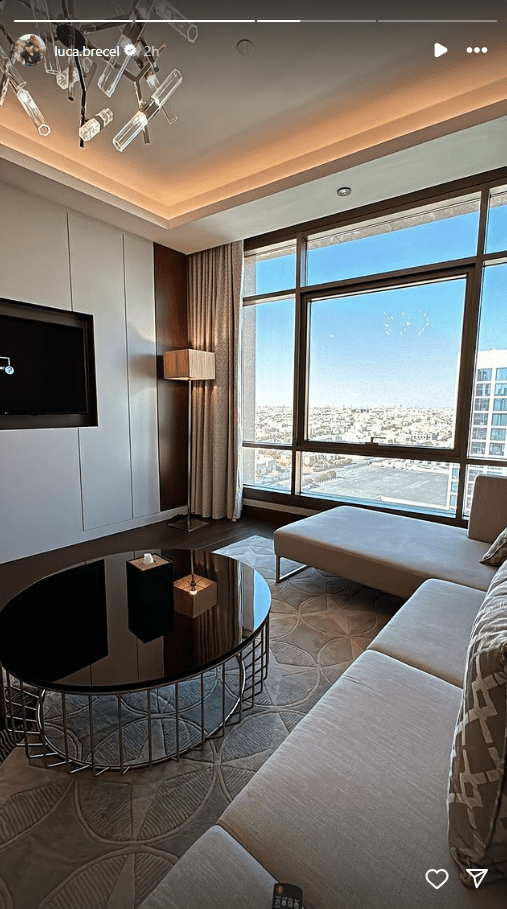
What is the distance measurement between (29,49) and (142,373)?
2.73m

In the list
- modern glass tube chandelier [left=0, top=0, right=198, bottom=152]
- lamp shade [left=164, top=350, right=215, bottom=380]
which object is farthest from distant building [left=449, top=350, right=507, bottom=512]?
modern glass tube chandelier [left=0, top=0, right=198, bottom=152]

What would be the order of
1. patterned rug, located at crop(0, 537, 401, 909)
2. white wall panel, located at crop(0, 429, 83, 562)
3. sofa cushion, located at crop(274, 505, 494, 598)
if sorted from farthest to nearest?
white wall panel, located at crop(0, 429, 83, 562), sofa cushion, located at crop(274, 505, 494, 598), patterned rug, located at crop(0, 537, 401, 909)

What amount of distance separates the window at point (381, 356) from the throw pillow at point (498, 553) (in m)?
1.22

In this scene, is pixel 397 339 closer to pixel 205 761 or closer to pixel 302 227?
pixel 302 227

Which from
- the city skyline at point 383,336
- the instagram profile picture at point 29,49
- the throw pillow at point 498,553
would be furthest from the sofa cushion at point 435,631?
the instagram profile picture at point 29,49

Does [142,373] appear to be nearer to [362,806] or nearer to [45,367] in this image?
[45,367]

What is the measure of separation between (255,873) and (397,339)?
11.3ft

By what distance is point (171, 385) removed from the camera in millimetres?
4336

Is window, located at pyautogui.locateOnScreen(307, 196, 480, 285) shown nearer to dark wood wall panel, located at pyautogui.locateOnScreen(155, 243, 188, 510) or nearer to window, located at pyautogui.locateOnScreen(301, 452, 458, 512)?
dark wood wall panel, located at pyautogui.locateOnScreen(155, 243, 188, 510)

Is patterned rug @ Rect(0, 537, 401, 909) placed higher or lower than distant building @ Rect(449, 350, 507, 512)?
lower

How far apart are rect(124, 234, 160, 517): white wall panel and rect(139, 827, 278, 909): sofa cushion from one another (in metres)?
3.48

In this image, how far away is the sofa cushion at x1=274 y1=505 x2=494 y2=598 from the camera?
6.60 ft

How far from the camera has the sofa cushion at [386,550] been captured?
6.60 ft

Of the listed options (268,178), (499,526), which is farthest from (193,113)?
(499,526)
